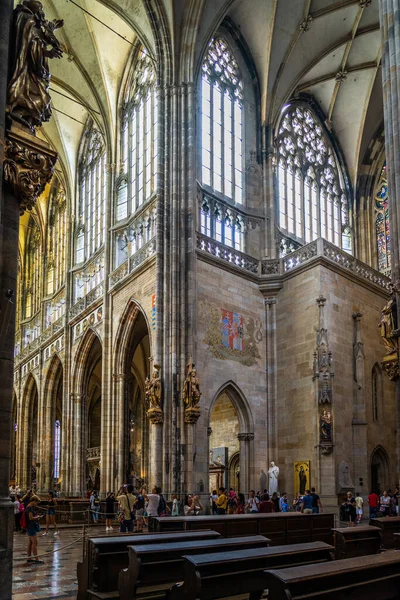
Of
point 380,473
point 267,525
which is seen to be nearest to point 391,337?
point 267,525

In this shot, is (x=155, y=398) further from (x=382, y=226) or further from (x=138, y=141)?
(x=382, y=226)

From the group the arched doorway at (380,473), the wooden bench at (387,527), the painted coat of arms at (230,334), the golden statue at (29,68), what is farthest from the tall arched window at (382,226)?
the golden statue at (29,68)

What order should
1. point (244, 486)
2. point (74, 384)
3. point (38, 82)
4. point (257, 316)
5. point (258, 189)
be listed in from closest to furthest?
point (38, 82) < point (244, 486) < point (257, 316) < point (258, 189) < point (74, 384)

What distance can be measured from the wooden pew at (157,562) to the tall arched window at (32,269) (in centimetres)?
3514

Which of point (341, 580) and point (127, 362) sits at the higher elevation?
point (127, 362)

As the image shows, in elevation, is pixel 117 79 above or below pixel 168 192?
above

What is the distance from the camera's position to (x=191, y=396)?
20.8 meters

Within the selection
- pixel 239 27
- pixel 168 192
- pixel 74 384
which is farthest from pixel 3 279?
pixel 74 384

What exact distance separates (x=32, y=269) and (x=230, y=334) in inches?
974

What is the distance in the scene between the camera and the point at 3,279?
24.0ft

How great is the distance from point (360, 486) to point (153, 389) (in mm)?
7567

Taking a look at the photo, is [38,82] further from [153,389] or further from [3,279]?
[153,389]

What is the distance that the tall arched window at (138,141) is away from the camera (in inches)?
1034

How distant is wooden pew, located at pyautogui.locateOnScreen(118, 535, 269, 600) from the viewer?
6.82 meters
